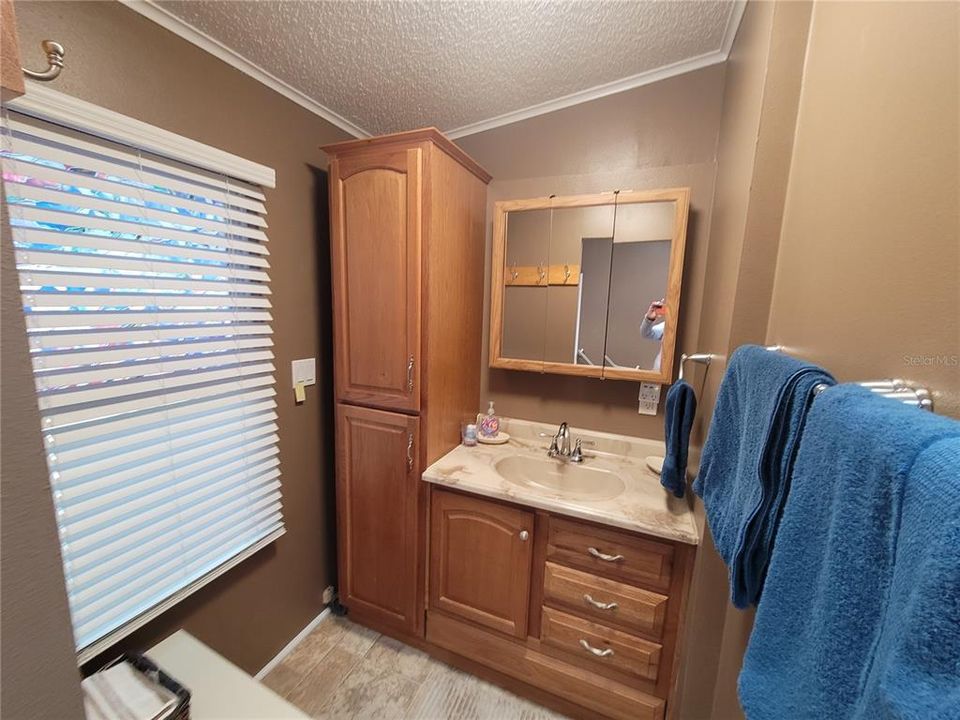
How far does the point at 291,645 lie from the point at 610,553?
149 centimetres

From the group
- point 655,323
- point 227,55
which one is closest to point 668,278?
point 655,323

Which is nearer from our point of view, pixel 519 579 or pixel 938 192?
pixel 938 192

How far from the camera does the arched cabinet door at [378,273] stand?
1.29 m

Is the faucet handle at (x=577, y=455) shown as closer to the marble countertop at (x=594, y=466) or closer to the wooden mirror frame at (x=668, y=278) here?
the marble countertop at (x=594, y=466)

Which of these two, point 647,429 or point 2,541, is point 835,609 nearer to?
point 2,541

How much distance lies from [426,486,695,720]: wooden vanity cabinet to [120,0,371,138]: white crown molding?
1711 mm

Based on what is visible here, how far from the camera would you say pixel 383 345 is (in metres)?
1.40

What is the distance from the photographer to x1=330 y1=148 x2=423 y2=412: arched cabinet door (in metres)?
1.29

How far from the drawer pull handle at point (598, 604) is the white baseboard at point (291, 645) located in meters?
1.32

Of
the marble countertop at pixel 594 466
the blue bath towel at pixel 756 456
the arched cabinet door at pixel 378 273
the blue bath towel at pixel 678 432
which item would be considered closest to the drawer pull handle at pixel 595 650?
the marble countertop at pixel 594 466

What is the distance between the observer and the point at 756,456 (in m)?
0.59

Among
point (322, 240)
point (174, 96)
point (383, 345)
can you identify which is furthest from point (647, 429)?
point (174, 96)

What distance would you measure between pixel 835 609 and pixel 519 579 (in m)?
1.13

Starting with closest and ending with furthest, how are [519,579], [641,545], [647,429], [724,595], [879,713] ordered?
1. [879,713]
2. [724,595]
3. [641,545]
4. [519,579]
5. [647,429]
